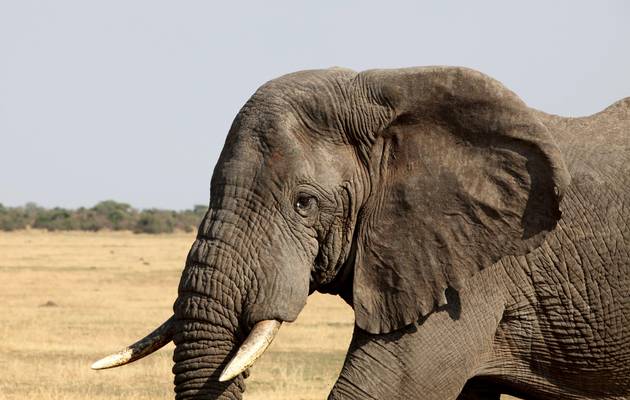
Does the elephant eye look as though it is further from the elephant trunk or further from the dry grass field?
the dry grass field

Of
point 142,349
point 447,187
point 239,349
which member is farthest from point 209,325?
point 447,187

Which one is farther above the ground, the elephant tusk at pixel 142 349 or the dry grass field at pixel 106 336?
the elephant tusk at pixel 142 349

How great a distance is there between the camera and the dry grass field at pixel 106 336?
12461 millimetres

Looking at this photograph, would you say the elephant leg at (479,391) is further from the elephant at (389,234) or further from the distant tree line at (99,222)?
the distant tree line at (99,222)

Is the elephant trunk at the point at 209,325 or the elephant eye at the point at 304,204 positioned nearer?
the elephant trunk at the point at 209,325

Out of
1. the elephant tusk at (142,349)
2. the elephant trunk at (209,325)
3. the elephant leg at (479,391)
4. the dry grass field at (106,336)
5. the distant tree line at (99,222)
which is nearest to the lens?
the elephant trunk at (209,325)

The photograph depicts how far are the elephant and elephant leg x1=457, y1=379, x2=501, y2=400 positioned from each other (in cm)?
41

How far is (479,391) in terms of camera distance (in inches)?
252

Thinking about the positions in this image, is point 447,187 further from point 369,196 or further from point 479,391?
point 479,391

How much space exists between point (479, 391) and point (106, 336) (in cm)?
1184

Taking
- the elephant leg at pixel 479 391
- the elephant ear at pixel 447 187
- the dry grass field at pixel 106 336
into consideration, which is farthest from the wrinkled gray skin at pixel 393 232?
the dry grass field at pixel 106 336

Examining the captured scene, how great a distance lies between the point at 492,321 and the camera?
5758mm

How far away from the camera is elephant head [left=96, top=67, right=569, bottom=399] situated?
5512 millimetres

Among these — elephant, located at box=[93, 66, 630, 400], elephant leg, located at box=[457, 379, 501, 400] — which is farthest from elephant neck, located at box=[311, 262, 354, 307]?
elephant leg, located at box=[457, 379, 501, 400]
